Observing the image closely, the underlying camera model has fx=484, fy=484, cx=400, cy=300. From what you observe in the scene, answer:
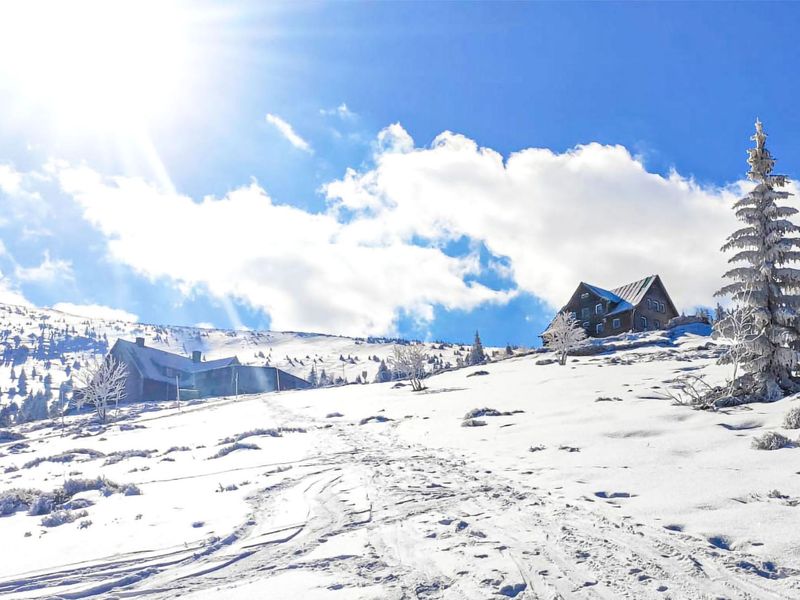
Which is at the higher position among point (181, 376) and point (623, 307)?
point (623, 307)

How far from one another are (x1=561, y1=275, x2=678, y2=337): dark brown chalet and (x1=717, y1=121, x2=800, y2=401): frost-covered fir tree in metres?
38.9

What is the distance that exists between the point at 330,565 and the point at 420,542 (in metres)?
1.18

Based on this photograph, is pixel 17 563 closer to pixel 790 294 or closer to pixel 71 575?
pixel 71 575

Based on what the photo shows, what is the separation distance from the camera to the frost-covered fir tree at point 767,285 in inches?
620

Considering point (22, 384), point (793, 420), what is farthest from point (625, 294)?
point (22, 384)

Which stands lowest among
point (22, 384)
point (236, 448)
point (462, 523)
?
point (236, 448)

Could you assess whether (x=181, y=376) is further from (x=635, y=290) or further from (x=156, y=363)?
(x=635, y=290)

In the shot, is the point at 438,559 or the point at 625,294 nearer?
the point at 438,559

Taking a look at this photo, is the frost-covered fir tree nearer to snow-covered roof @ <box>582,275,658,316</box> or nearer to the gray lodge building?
snow-covered roof @ <box>582,275,658,316</box>

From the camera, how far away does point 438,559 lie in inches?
209

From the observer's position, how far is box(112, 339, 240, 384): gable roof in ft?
249

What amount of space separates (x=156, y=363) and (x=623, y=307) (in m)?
70.6

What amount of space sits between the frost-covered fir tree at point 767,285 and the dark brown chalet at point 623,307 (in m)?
38.9

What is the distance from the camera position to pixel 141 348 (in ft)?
260
